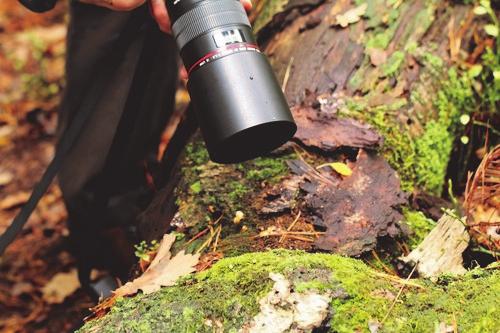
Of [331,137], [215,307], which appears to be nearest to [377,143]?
[331,137]

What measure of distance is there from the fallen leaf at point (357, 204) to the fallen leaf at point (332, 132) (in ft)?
0.16

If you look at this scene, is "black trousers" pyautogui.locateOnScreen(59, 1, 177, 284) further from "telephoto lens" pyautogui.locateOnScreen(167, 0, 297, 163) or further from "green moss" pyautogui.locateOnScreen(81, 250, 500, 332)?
"green moss" pyautogui.locateOnScreen(81, 250, 500, 332)

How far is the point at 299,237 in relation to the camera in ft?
5.41

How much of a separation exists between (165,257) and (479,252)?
902 mm

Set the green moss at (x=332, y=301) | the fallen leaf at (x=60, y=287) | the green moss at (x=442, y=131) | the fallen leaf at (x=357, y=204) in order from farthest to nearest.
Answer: the fallen leaf at (x=60, y=287) → the green moss at (x=442, y=131) → the fallen leaf at (x=357, y=204) → the green moss at (x=332, y=301)

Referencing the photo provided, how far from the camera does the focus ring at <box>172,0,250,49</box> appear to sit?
1.65m

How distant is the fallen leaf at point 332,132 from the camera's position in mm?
1873

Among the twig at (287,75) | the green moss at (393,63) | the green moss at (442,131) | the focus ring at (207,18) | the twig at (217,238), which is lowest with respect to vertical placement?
the green moss at (442,131)

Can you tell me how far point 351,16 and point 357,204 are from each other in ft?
2.82

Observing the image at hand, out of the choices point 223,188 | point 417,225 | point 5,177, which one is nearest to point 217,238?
point 223,188


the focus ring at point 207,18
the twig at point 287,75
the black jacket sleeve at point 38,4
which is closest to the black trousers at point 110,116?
the black jacket sleeve at point 38,4

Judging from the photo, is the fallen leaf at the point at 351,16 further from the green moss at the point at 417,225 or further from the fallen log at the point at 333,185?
the green moss at the point at 417,225

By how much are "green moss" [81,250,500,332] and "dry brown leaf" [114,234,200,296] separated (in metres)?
0.08

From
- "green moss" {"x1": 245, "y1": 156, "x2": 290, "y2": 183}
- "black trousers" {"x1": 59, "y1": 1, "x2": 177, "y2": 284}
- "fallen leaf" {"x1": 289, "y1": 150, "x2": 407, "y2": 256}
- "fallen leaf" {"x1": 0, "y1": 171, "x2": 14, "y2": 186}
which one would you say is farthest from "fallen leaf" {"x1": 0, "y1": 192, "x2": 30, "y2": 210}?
"fallen leaf" {"x1": 289, "y1": 150, "x2": 407, "y2": 256}
